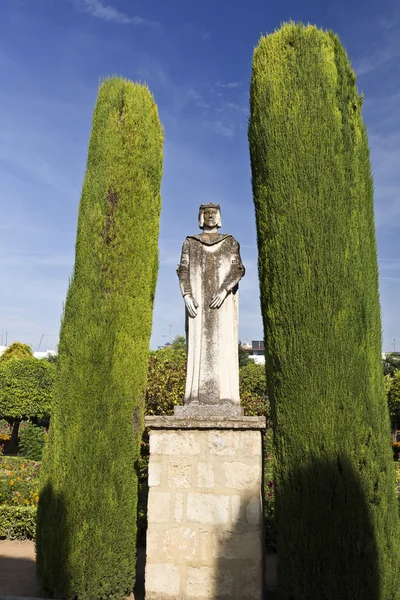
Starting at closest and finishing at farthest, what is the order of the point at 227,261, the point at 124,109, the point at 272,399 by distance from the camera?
the point at 272,399, the point at 227,261, the point at 124,109

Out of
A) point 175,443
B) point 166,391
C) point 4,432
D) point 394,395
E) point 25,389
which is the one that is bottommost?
point 4,432

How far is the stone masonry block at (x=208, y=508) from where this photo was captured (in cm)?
462

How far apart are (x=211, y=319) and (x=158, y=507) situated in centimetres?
204

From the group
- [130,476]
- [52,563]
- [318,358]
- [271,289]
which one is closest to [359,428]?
[318,358]

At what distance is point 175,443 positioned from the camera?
4844mm

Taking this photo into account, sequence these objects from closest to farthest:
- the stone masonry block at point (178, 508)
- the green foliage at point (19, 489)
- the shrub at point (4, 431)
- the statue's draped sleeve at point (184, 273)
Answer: the stone masonry block at point (178, 508), the statue's draped sleeve at point (184, 273), the green foliage at point (19, 489), the shrub at point (4, 431)

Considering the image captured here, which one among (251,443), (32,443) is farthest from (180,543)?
(32,443)

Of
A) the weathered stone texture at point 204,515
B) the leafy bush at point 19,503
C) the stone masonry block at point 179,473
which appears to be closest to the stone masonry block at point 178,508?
the weathered stone texture at point 204,515

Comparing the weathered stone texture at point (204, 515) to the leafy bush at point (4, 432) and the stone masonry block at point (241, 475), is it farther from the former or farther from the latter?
the leafy bush at point (4, 432)

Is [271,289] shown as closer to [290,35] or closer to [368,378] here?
[368,378]

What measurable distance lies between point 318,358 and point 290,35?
3.99 meters

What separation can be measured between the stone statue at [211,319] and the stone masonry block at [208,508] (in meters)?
0.82

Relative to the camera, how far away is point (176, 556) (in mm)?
4613

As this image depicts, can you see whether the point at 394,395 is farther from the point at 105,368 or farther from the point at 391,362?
the point at 391,362
